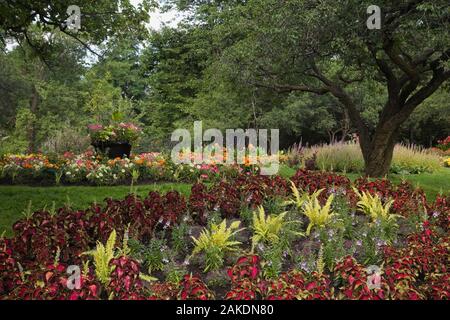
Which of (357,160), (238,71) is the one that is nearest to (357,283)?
(238,71)

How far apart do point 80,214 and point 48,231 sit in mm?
432

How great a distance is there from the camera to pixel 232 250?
13.3ft

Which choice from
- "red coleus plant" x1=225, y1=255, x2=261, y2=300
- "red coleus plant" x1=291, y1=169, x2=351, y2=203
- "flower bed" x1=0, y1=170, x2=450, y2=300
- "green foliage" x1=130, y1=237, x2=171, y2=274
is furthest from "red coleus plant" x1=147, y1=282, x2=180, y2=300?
"red coleus plant" x1=291, y1=169, x2=351, y2=203

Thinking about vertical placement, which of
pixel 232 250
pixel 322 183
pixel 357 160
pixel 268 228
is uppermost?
pixel 357 160

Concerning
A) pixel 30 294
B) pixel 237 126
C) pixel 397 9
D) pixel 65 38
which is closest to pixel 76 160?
pixel 397 9

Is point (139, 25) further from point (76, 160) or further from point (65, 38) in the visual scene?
point (65, 38)

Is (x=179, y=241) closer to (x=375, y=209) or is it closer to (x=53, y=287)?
(x=53, y=287)

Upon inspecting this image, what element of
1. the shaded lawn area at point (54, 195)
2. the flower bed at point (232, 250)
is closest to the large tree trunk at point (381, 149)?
the shaded lawn area at point (54, 195)

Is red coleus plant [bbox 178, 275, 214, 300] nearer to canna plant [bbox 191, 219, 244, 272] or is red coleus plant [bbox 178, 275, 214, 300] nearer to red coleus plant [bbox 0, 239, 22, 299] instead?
canna plant [bbox 191, 219, 244, 272]

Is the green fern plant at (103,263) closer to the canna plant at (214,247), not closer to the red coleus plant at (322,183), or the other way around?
the canna plant at (214,247)

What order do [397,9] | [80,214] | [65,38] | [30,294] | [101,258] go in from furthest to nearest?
[65,38]
[397,9]
[80,214]
[101,258]
[30,294]

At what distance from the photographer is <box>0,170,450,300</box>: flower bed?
3182 millimetres
